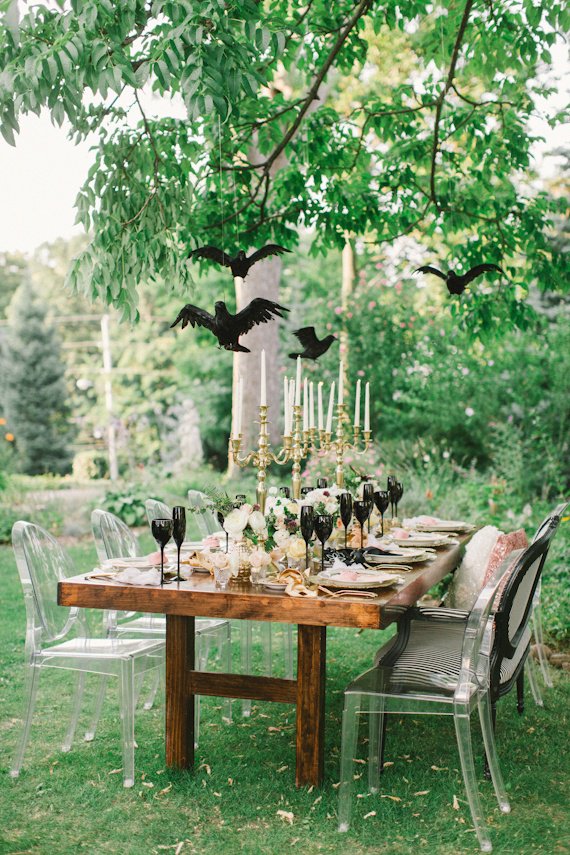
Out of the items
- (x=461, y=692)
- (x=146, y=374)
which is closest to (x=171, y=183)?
(x=461, y=692)

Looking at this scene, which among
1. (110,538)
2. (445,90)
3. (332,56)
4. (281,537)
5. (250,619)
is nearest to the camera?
(250,619)

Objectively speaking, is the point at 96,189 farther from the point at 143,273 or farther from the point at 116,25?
the point at 116,25

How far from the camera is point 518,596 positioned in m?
3.44

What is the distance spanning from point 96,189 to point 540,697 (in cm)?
350

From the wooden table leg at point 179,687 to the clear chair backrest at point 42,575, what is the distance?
54 cm

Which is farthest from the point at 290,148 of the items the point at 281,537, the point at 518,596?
the point at 518,596

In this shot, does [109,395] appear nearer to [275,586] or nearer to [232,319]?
[232,319]

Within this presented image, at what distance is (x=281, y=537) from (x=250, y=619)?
49 centimetres

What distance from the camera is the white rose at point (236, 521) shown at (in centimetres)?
340

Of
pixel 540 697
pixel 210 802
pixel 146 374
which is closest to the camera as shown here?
pixel 210 802

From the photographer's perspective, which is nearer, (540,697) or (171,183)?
(540,697)

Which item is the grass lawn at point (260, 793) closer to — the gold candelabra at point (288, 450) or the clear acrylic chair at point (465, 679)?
the clear acrylic chair at point (465, 679)

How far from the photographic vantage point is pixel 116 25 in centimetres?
349

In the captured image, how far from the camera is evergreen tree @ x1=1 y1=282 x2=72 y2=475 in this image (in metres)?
17.5
